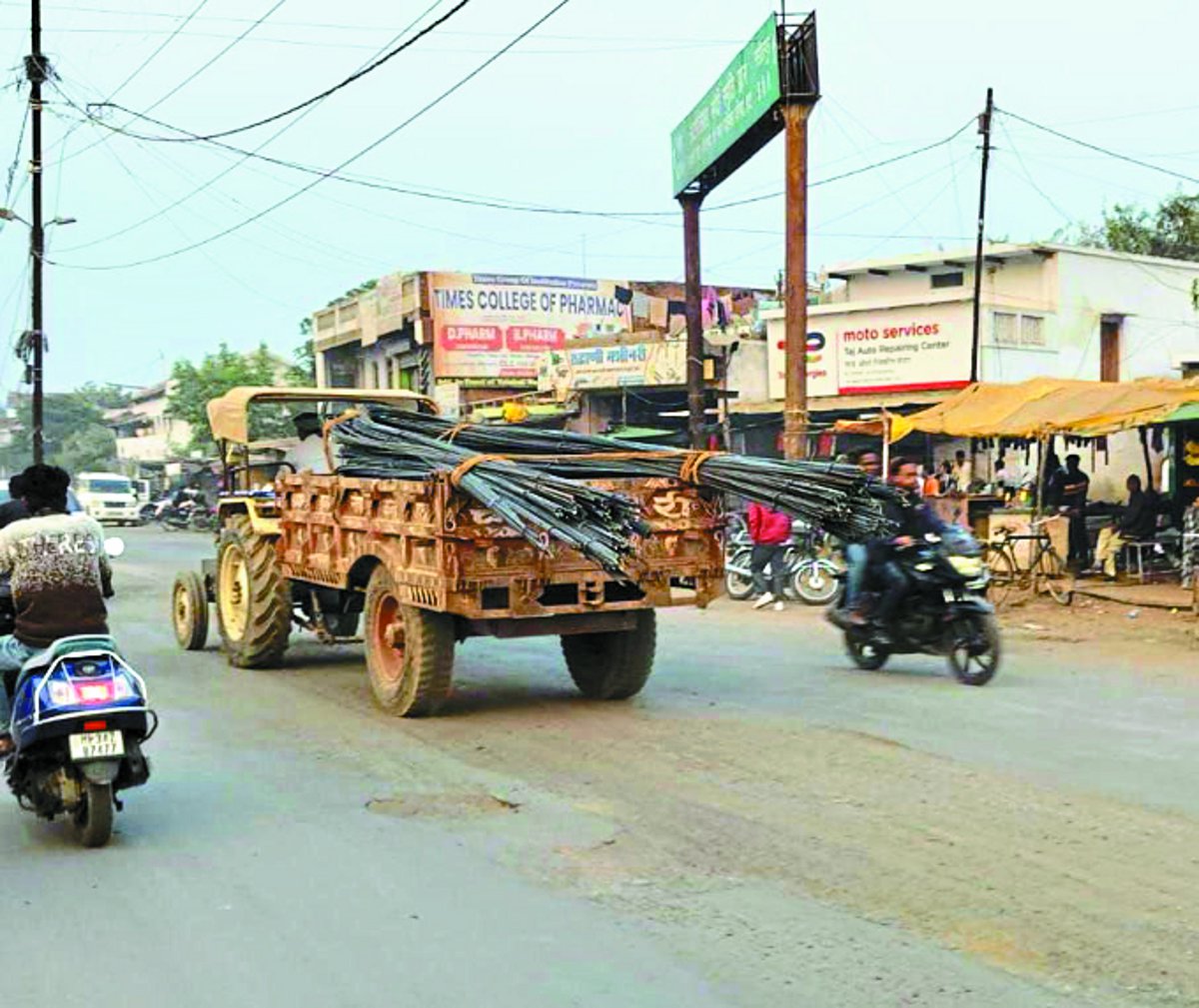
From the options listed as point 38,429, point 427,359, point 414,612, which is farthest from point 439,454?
point 427,359

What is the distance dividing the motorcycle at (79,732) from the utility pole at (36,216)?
86.2 feet

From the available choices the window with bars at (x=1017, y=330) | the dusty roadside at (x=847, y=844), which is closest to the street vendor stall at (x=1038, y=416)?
the window with bars at (x=1017, y=330)

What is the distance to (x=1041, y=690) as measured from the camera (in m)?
10.4

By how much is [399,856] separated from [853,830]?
2.00 metres

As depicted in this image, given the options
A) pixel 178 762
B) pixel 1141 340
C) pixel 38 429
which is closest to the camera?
pixel 178 762

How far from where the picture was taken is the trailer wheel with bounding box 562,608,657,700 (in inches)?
376

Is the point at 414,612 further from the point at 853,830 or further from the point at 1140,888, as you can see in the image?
the point at 1140,888

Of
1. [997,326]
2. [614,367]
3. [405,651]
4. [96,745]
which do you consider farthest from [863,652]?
[614,367]

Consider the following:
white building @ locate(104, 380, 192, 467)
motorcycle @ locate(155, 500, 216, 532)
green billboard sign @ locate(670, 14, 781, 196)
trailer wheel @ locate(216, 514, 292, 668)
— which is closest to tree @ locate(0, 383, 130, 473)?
white building @ locate(104, 380, 192, 467)

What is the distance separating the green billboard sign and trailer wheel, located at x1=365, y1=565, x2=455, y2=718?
10.8 metres

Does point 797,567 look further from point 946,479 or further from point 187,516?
point 187,516

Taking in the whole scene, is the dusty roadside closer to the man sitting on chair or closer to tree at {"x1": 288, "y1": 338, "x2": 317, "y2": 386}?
the man sitting on chair

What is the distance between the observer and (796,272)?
676 inches

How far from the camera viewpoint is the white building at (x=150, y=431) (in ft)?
229
